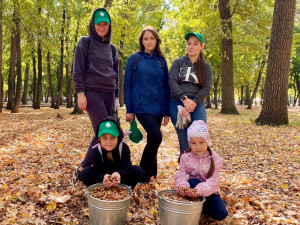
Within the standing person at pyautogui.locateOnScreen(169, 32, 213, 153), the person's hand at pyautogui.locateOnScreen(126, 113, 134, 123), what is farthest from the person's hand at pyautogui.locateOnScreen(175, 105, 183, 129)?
the person's hand at pyautogui.locateOnScreen(126, 113, 134, 123)

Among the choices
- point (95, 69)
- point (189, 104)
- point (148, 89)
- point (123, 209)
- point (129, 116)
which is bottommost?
point (123, 209)

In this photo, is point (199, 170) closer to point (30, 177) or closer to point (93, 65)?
point (93, 65)

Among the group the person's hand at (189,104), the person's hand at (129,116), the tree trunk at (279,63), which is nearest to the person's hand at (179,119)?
the person's hand at (189,104)

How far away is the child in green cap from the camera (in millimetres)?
2920

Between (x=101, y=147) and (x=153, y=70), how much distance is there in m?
1.31

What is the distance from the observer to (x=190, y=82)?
3418 mm

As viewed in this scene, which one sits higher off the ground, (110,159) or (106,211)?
(110,159)

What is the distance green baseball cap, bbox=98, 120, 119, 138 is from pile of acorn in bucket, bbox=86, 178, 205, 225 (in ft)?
2.22

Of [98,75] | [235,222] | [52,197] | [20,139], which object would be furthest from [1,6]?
[235,222]

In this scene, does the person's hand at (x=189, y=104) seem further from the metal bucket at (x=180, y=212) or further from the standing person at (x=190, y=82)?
the metal bucket at (x=180, y=212)

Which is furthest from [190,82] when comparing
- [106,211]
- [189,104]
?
[106,211]

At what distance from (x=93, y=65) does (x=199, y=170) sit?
6.45 feet

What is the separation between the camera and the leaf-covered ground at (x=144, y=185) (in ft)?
9.59

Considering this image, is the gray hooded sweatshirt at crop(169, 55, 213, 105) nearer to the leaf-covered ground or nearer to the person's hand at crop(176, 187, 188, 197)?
the person's hand at crop(176, 187, 188, 197)
